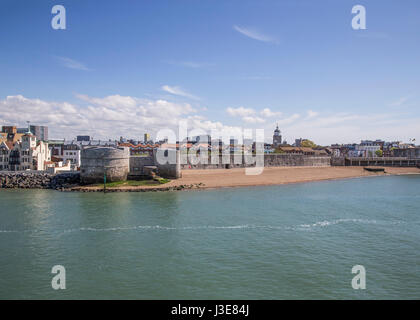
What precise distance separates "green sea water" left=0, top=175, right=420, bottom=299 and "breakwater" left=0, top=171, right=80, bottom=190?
1029cm

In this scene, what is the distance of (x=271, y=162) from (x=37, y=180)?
48182 mm

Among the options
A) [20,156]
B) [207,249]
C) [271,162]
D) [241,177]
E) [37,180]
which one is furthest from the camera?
[271,162]

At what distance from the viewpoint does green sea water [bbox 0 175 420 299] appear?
13.9 meters

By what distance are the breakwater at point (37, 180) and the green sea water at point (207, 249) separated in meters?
10.3

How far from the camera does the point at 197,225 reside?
23.9 m

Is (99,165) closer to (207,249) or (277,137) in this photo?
(207,249)

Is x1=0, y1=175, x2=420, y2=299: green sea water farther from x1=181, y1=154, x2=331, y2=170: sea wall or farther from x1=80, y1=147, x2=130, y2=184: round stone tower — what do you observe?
x1=181, y1=154, x2=331, y2=170: sea wall

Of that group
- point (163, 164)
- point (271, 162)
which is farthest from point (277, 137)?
point (163, 164)

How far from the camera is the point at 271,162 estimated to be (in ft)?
237

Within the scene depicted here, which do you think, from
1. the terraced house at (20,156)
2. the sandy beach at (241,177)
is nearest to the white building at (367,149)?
the sandy beach at (241,177)

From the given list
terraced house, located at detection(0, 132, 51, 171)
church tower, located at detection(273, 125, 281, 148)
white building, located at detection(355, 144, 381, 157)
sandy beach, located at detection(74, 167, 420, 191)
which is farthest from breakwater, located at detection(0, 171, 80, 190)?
white building, located at detection(355, 144, 381, 157)

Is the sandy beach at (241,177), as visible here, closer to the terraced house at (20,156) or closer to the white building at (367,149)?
the terraced house at (20,156)

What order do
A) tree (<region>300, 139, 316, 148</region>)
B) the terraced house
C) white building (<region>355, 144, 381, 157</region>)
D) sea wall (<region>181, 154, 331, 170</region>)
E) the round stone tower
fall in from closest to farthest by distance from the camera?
the round stone tower, the terraced house, sea wall (<region>181, 154, 331, 170</region>), white building (<region>355, 144, 381, 157</region>), tree (<region>300, 139, 316, 148</region>)
